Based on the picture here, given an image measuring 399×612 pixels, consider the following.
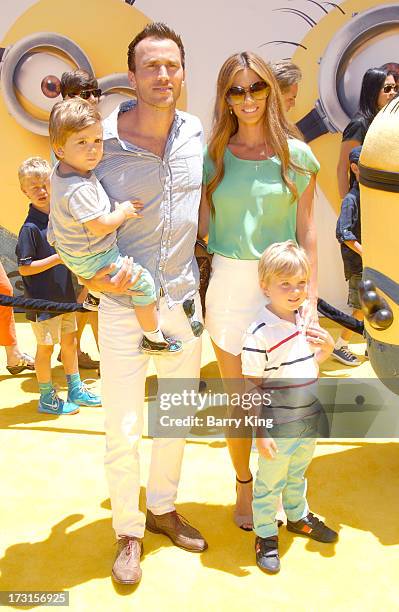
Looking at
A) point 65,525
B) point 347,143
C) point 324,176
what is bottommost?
point 65,525

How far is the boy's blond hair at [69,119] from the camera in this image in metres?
1.91

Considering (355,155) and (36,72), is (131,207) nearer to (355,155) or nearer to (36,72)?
(355,155)

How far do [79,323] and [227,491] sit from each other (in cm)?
182

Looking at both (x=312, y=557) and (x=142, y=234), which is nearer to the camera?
(x=142, y=234)

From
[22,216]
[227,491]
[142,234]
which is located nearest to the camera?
[142,234]

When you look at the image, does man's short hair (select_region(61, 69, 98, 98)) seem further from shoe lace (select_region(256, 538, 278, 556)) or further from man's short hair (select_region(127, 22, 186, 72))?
shoe lace (select_region(256, 538, 278, 556))

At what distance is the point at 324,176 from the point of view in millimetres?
5172

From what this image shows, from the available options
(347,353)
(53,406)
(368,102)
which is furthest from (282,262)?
(347,353)

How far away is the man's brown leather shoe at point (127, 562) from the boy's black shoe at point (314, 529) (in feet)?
1.98

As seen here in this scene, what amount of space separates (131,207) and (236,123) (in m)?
0.57

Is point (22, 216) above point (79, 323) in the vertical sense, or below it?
above

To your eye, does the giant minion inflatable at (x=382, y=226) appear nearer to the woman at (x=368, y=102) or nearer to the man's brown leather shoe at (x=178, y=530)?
the man's brown leather shoe at (x=178, y=530)

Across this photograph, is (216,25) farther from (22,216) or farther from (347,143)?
(22,216)

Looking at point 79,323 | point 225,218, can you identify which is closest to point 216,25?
point 79,323
